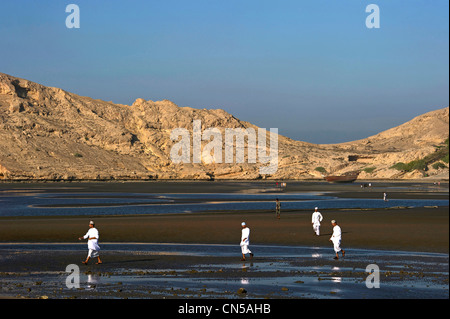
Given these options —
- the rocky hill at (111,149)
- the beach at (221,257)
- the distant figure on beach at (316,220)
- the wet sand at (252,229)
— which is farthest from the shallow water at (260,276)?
the rocky hill at (111,149)

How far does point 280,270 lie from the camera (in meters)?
18.7

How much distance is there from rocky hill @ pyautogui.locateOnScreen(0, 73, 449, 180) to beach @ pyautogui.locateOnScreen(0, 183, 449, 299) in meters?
95.5

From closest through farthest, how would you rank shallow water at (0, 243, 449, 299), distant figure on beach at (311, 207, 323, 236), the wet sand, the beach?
1. shallow water at (0, 243, 449, 299)
2. the beach
3. the wet sand
4. distant figure on beach at (311, 207, 323, 236)

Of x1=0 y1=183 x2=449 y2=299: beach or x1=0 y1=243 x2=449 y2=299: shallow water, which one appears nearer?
x1=0 y1=243 x2=449 y2=299: shallow water

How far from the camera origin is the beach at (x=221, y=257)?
1535 cm

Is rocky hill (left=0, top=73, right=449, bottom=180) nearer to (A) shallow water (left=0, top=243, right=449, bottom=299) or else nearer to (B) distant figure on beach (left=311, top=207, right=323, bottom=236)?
(B) distant figure on beach (left=311, top=207, right=323, bottom=236)

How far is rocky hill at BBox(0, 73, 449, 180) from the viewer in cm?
13550

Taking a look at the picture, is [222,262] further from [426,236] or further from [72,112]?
[72,112]

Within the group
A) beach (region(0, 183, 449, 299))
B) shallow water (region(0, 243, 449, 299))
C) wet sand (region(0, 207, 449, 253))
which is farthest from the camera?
wet sand (region(0, 207, 449, 253))

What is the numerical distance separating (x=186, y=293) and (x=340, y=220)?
22.7 m

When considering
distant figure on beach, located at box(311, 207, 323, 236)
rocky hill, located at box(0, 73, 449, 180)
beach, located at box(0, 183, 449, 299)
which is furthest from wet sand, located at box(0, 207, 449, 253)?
rocky hill, located at box(0, 73, 449, 180)

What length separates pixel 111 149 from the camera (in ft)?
541

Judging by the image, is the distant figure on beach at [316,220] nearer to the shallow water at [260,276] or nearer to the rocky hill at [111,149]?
the shallow water at [260,276]

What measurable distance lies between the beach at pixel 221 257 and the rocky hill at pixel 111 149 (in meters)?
95.5
